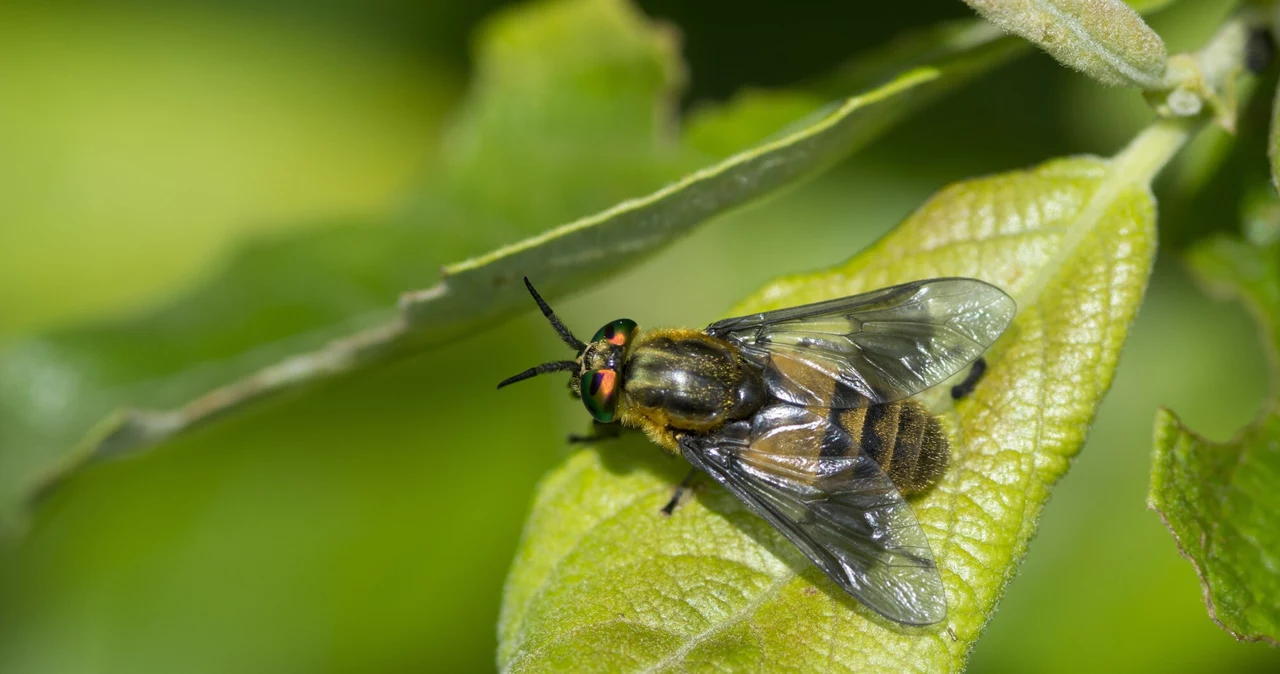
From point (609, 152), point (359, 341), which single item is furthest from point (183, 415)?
point (609, 152)

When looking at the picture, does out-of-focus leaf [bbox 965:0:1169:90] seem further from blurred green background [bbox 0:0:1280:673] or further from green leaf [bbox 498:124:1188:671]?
blurred green background [bbox 0:0:1280:673]

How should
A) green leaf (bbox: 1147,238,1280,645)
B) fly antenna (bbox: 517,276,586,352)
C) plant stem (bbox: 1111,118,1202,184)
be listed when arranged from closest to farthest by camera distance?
green leaf (bbox: 1147,238,1280,645)
plant stem (bbox: 1111,118,1202,184)
fly antenna (bbox: 517,276,586,352)

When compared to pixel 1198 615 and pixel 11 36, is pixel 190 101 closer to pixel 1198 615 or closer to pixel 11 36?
pixel 11 36

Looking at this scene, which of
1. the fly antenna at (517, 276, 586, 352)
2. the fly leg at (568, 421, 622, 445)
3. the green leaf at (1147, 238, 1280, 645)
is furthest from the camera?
the fly leg at (568, 421, 622, 445)

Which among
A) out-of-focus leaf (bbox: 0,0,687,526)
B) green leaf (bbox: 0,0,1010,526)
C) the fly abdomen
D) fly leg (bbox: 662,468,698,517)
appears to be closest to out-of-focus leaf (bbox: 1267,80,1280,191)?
the fly abdomen

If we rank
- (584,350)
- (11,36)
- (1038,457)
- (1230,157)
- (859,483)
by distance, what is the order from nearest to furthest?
(1038,457)
(859,483)
(1230,157)
(584,350)
(11,36)

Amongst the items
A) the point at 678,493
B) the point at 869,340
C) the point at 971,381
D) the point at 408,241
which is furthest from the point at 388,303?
the point at 971,381

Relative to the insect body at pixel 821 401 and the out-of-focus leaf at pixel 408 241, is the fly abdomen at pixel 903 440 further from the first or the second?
the out-of-focus leaf at pixel 408 241

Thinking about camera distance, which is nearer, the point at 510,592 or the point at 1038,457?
the point at 1038,457
